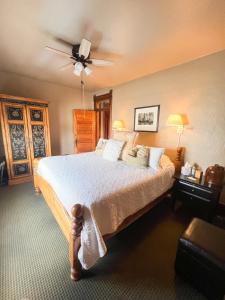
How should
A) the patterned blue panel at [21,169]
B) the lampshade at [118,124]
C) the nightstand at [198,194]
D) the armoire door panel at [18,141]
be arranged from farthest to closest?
the lampshade at [118,124] < the patterned blue panel at [21,169] < the armoire door panel at [18,141] < the nightstand at [198,194]

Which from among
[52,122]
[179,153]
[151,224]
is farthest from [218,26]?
[52,122]

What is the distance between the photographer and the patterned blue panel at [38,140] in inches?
134

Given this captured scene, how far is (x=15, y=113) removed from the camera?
10.1 ft

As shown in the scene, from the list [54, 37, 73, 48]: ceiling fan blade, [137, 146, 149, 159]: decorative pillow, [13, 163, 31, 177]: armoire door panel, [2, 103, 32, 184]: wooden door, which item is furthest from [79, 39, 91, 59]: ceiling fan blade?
[13, 163, 31, 177]: armoire door panel

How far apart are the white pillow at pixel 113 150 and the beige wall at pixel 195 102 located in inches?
35.1

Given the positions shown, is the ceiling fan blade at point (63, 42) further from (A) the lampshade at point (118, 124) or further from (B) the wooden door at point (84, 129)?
(B) the wooden door at point (84, 129)

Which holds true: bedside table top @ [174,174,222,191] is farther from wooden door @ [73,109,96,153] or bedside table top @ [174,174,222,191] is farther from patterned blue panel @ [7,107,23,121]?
patterned blue panel @ [7,107,23,121]

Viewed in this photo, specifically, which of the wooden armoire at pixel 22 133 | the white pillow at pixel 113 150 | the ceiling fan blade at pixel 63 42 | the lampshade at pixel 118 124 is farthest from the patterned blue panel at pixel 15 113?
the lampshade at pixel 118 124

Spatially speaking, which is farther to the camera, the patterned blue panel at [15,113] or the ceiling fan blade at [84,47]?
the patterned blue panel at [15,113]

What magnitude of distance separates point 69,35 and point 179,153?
8.54 feet

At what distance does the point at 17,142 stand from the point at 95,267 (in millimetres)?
3074

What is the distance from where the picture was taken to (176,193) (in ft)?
7.50

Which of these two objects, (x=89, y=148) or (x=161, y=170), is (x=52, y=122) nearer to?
(x=89, y=148)

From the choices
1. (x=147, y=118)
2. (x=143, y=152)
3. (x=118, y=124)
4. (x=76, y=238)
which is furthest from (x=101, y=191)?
(x=118, y=124)
